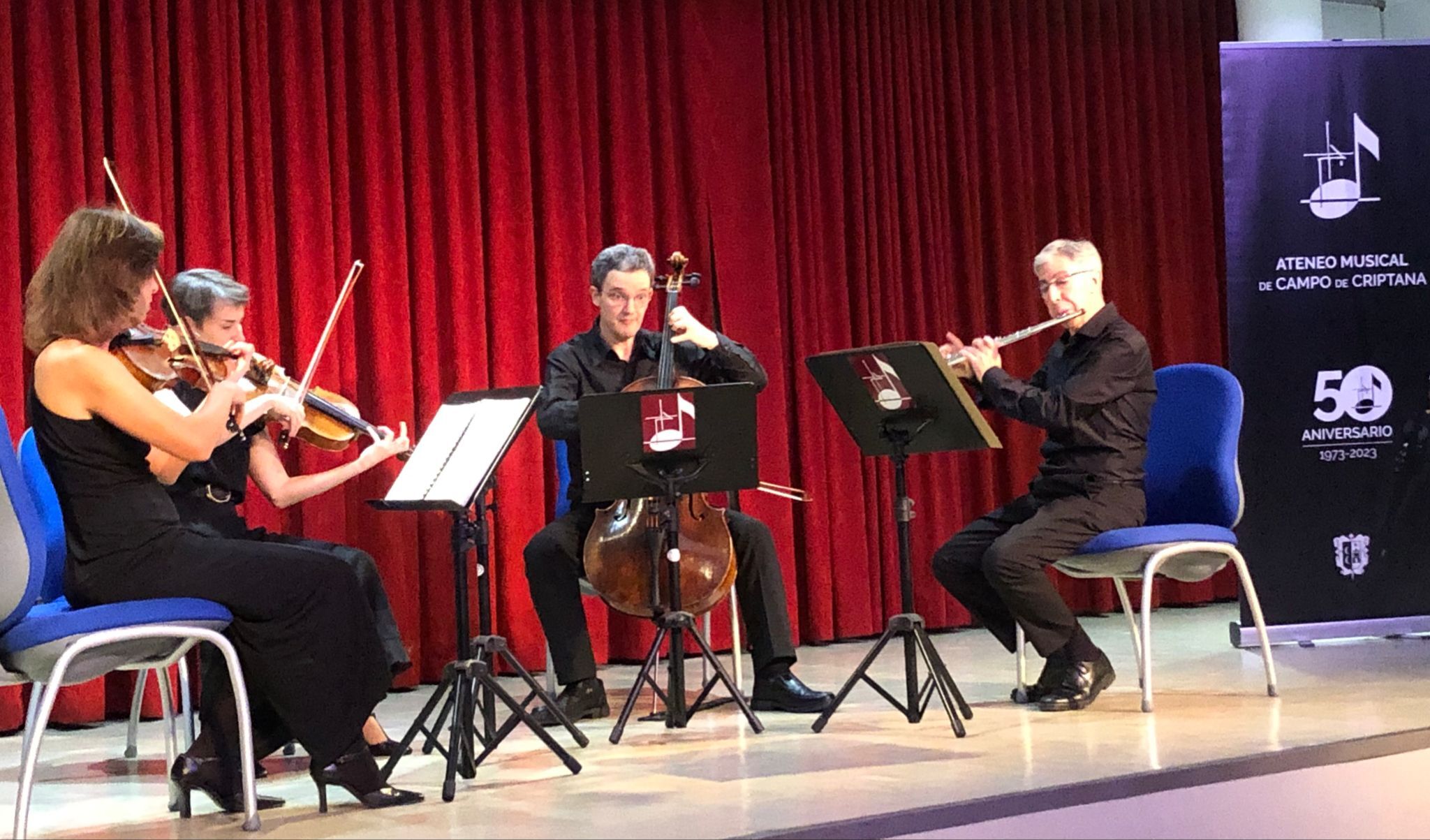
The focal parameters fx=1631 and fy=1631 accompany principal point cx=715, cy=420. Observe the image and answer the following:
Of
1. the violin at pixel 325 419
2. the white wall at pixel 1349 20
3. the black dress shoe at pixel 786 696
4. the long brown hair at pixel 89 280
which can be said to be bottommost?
the black dress shoe at pixel 786 696

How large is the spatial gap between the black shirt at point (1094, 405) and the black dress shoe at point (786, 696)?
0.83 meters

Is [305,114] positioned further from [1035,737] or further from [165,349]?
[1035,737]

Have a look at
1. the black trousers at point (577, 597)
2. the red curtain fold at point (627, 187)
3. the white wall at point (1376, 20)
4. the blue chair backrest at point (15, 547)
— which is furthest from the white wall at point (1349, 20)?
the blue chair backrest at point (15, 547)

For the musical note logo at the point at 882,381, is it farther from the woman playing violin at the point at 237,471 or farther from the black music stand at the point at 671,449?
the woman playing violin at the point at 237,471

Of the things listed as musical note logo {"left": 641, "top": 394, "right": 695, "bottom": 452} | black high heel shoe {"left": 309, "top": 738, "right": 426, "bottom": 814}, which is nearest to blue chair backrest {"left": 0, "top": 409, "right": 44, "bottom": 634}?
black high heel shoe {"left": 309, "top": 738, "right": 426, "bottom": 814}

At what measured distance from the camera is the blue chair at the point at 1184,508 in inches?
162

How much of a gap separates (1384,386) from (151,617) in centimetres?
390

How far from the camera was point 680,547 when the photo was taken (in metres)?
4.13

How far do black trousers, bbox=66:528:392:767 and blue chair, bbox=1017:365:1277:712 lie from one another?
74.9 inches

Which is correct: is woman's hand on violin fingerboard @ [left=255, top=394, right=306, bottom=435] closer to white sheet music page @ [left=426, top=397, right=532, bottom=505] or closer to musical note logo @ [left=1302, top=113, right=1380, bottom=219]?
white sheet music page @ [left=426, top=397, right=532, bottom=505]

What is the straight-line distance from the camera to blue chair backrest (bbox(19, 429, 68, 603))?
387cm

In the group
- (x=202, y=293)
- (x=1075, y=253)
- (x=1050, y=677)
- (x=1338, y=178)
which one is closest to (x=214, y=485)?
(x=202, y=293)

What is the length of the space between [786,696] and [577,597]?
0.63 metres

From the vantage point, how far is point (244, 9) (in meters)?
5.08
